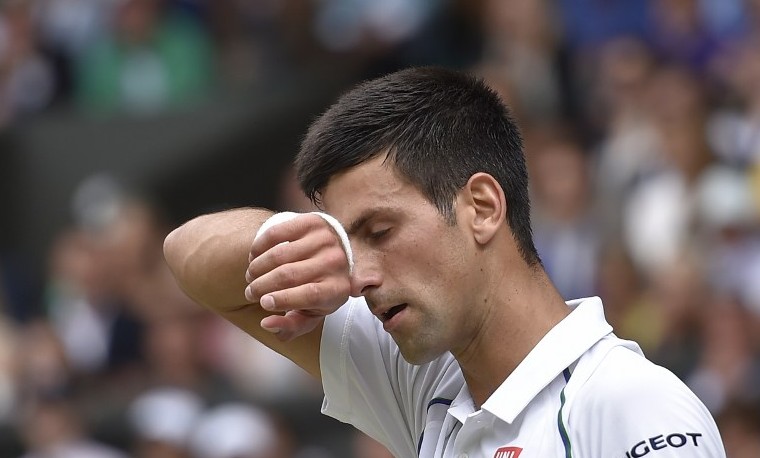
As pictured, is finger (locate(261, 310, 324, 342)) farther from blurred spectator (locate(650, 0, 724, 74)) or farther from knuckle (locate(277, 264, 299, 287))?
blurred spectator (locate(650, 0, 724, 74))

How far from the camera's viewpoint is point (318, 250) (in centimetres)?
282

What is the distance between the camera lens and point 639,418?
255 centimetres

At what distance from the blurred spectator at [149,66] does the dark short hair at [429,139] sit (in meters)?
7.83

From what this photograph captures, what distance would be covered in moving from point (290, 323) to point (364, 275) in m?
0.20

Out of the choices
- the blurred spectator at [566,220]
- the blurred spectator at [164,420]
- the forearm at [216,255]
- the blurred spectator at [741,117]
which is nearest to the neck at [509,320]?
the forearm at [216,255]

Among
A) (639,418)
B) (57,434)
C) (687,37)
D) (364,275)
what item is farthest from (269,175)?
(639,418)

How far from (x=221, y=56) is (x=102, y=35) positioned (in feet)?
3.03

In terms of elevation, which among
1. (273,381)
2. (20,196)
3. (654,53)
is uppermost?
(654,53)

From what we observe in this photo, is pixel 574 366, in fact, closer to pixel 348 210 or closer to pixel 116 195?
pixel 348 210

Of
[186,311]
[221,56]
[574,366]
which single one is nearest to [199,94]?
[221,56]

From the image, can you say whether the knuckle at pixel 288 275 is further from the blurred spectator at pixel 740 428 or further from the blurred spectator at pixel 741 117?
the blurred spectator at pixel 741 117

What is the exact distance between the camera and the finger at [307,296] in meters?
2.78

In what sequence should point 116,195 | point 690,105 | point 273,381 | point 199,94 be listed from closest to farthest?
1. point 690,105
2. point 273,381
3. point 116,195
4. point 199,94

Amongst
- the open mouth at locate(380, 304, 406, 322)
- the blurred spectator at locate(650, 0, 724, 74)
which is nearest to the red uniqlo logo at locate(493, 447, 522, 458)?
the open mouth at locate(380, 304, 406, 322)
